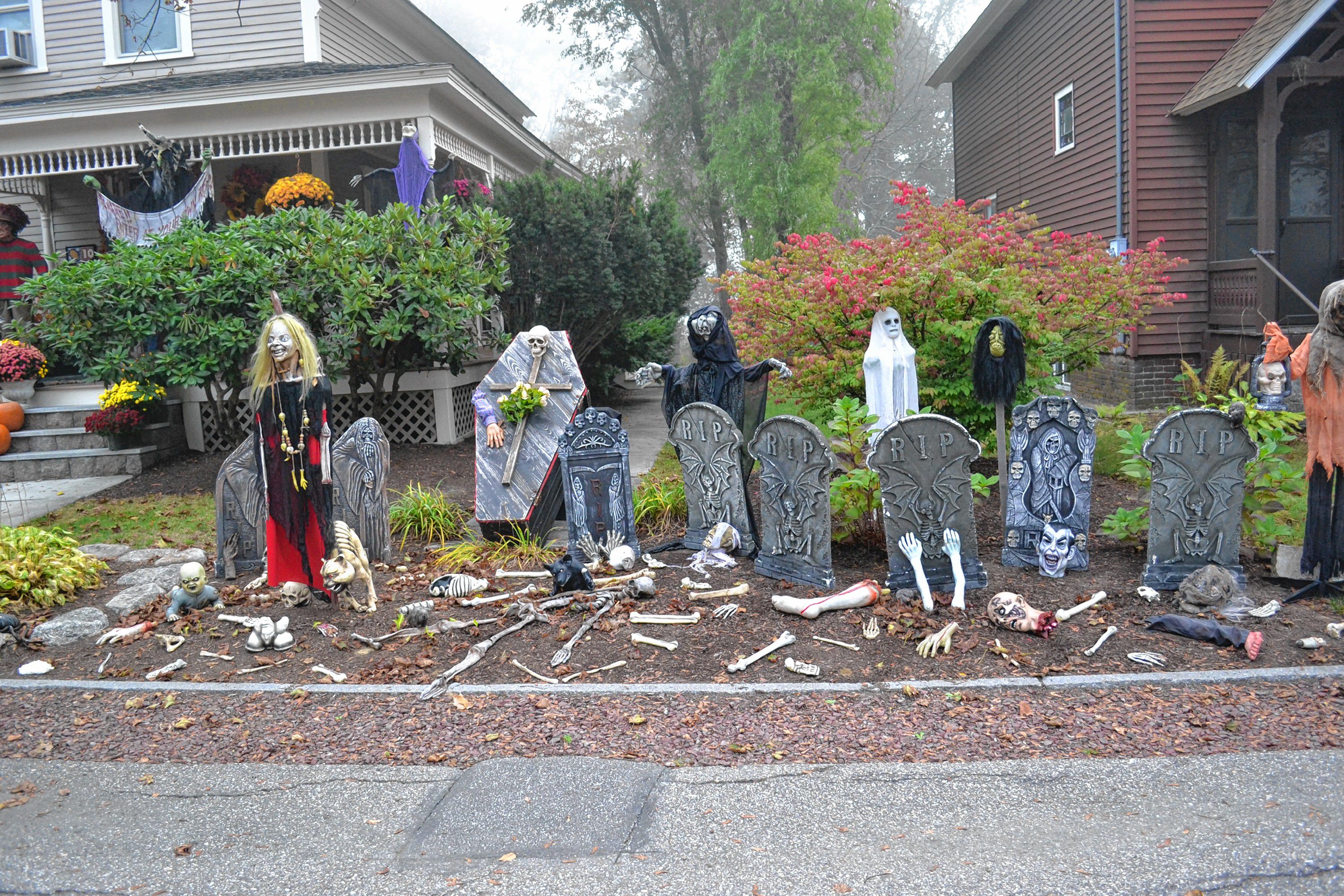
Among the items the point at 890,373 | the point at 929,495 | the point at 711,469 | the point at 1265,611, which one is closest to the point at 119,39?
the point at 711,469

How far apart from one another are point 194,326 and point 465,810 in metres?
8.18

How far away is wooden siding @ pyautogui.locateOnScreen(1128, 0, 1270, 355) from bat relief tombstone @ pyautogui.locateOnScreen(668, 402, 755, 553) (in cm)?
935

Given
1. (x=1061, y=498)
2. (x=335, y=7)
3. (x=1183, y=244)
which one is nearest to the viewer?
(x=1061, y=498)

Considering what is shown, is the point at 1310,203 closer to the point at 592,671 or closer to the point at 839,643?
A: the point at 839,643

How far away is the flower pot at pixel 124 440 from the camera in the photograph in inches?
452

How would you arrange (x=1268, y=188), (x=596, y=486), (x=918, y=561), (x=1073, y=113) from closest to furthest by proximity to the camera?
1. (x=918, y=561)
2. (x=596, y=486)
3. (x=1268, y=188)
4. (x=1073, y=113)

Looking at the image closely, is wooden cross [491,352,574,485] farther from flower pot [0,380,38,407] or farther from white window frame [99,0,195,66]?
white window frame [99,0,195,66]

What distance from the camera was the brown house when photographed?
12.3 metres

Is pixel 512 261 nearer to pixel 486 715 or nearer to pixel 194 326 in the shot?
pixel 194 326

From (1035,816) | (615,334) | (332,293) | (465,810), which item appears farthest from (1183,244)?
(465,810)

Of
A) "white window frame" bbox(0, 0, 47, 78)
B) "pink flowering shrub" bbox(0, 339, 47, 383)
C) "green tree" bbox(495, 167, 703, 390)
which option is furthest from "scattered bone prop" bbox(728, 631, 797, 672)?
"white window frame" bbox(0, 0, 47, 78)

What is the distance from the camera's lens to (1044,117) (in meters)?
17.2

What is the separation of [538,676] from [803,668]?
137 cm

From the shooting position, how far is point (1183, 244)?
13.9m
